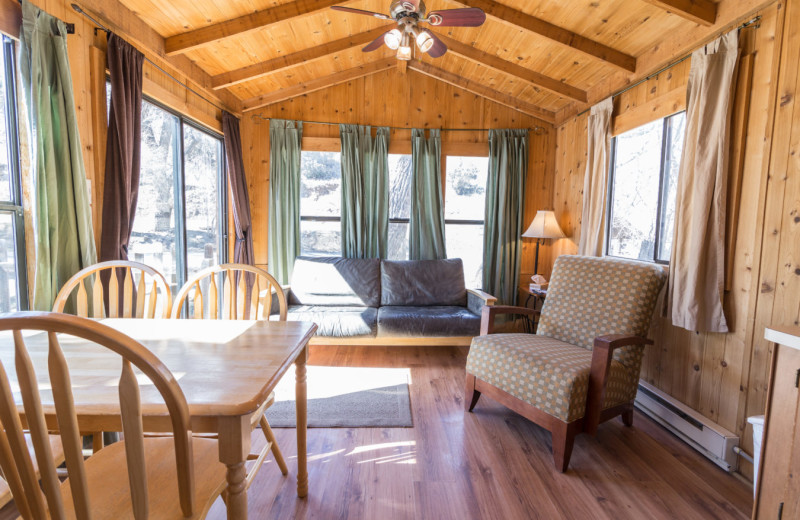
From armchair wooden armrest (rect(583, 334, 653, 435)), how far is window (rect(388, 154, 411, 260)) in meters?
2.58

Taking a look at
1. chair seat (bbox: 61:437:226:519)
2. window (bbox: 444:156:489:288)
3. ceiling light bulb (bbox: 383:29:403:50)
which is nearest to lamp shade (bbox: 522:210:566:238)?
window (bbox: 444:156:489:288)

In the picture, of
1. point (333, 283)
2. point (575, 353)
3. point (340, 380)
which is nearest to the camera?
point (575, 353)

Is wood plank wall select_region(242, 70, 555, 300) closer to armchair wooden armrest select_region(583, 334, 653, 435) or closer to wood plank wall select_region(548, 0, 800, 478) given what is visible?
wood plank wall select_region(548, 0, 800, 478)

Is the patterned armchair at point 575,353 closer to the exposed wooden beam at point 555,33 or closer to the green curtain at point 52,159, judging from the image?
the exposed wooden beam at point 555,33

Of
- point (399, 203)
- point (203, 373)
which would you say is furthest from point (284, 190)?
point (203, 373)

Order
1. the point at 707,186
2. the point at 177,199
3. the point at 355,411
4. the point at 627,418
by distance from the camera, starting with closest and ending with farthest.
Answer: the point at 707,186 < the point at 627,418 < the point at 355,411 < the point at 177,199

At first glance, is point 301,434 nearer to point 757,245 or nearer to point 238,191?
point 757,245

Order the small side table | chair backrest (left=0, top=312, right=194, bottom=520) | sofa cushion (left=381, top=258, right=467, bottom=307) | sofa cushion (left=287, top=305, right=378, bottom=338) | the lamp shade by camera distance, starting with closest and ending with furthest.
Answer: chair backrest (left=0, top=312, right=194, bottom=520)
sofa cushion (left=287, top=305, right=378, bottom=338)
the small side table
the lamp shade
sofa cushion (left=381, top=258, right=467, bottom=307)

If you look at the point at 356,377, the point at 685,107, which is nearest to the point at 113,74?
the point at 356,377

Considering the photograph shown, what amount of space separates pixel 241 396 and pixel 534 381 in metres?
1.53

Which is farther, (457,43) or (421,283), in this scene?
(421,283)

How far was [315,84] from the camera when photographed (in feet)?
13.0

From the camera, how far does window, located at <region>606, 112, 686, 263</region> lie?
2.58m

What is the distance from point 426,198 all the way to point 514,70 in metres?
1.45
